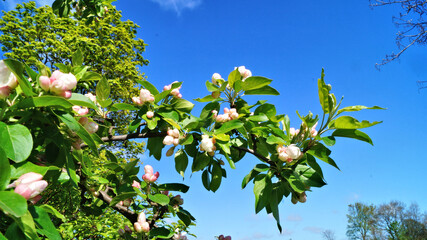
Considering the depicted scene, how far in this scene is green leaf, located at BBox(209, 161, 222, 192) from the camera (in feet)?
5.46

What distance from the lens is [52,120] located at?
1.06 meters

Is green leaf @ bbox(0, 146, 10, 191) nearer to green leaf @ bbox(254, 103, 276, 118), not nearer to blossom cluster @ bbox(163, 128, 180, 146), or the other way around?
blossom cluster @ bbox(163, 128, 180, 146)

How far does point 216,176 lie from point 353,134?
70cm

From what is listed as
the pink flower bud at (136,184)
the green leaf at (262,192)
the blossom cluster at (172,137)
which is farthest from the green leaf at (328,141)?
the pink flower bud at (136,184)

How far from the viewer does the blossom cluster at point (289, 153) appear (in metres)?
1.32

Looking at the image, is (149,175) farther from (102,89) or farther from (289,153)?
(289,153)

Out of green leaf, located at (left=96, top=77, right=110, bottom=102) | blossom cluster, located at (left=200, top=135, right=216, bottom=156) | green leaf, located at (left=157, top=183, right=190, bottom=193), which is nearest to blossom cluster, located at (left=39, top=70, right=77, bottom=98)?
green leaf, located at (left=96, top=77, right=110, bottom=102)

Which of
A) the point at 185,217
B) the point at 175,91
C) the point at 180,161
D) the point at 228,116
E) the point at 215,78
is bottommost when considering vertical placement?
the point at 185,217

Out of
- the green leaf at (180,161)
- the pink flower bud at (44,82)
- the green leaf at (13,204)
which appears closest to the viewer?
the green leaf at (13,204)

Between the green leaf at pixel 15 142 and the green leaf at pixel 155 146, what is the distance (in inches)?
35.0

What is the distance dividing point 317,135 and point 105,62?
1111 centimetres

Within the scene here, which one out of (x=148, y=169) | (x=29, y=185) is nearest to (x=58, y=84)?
(x=29, y=185)

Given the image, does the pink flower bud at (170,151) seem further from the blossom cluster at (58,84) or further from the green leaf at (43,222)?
the green leaf at (43,222)

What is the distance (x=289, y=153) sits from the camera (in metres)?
1.33
